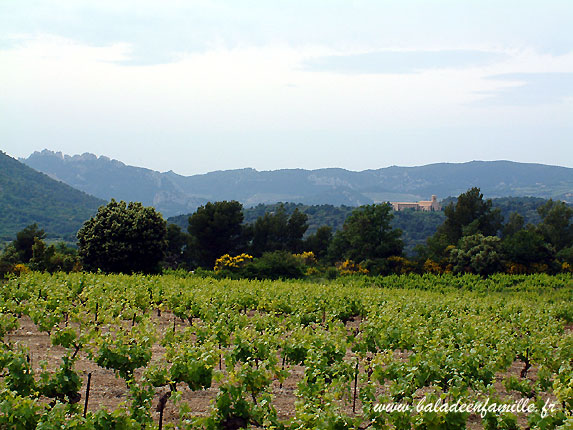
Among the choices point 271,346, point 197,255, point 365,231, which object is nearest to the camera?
point 271,346

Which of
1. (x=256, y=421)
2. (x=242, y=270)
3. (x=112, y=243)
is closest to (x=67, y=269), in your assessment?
(x=112, y=243)

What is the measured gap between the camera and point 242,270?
3716 centimetres

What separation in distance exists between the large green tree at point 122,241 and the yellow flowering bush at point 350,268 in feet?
42.5

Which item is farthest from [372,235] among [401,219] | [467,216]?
[401,219]

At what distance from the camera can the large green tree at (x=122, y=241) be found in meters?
34.2

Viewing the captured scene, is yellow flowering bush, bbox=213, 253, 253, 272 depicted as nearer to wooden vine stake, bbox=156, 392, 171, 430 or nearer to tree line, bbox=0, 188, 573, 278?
tree line, bbox=0, 188, 573, 278

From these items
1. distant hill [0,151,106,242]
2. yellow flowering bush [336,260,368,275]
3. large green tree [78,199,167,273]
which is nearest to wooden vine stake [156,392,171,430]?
large green tree [78,199,167,273]

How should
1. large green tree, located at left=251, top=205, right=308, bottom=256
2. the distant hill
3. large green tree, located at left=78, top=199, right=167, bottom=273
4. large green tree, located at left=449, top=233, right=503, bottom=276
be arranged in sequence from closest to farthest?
large green tree, located at left=78, top=199, right=167, bottom=273 → large green tree, located at left=449, top=233, right=503, bottom=276 → large green tree, located at left=251, top=205, right=308, bottom=256 → the distant hill

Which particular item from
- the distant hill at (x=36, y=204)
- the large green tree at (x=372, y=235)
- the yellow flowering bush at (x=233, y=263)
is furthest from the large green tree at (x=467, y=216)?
the distant hill at (x=36, y=204)

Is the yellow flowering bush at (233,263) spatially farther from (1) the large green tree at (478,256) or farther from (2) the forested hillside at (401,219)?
(2) the forested hillside at (401,219)

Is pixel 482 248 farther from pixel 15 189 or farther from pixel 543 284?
pixel 15 189

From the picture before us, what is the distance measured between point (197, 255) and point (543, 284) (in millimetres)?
27381

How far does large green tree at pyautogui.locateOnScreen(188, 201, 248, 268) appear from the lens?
50031 mm

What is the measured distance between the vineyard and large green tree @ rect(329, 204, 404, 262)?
2624 cm
